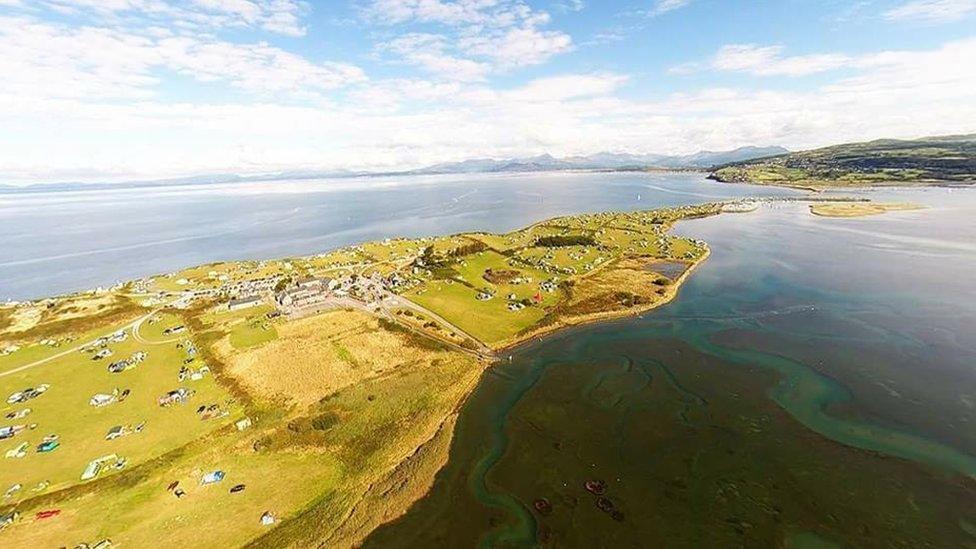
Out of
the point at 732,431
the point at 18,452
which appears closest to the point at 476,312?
the point at 732,431

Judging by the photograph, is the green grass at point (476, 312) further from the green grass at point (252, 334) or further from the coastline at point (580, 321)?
the green grass at point (252, 334)

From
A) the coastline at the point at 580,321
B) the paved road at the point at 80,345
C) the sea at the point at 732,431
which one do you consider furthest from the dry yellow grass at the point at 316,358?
the paved road at the point at 80,345

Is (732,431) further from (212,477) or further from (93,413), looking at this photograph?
(93,413)

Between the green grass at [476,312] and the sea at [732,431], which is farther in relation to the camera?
the green grass at [476,312]

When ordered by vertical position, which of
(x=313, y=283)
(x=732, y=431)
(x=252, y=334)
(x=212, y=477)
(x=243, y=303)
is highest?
(x=313, y=283)

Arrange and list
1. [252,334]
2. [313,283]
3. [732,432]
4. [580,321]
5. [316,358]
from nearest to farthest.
→ [732,432], [316,358], [252,334], [580,321], [313,283]

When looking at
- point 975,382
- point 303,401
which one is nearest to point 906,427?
point 975,382

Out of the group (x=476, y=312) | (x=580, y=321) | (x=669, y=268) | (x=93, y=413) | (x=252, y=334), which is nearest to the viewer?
(x=93, y=413)

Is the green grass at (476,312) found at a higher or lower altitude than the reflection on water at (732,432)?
higher
